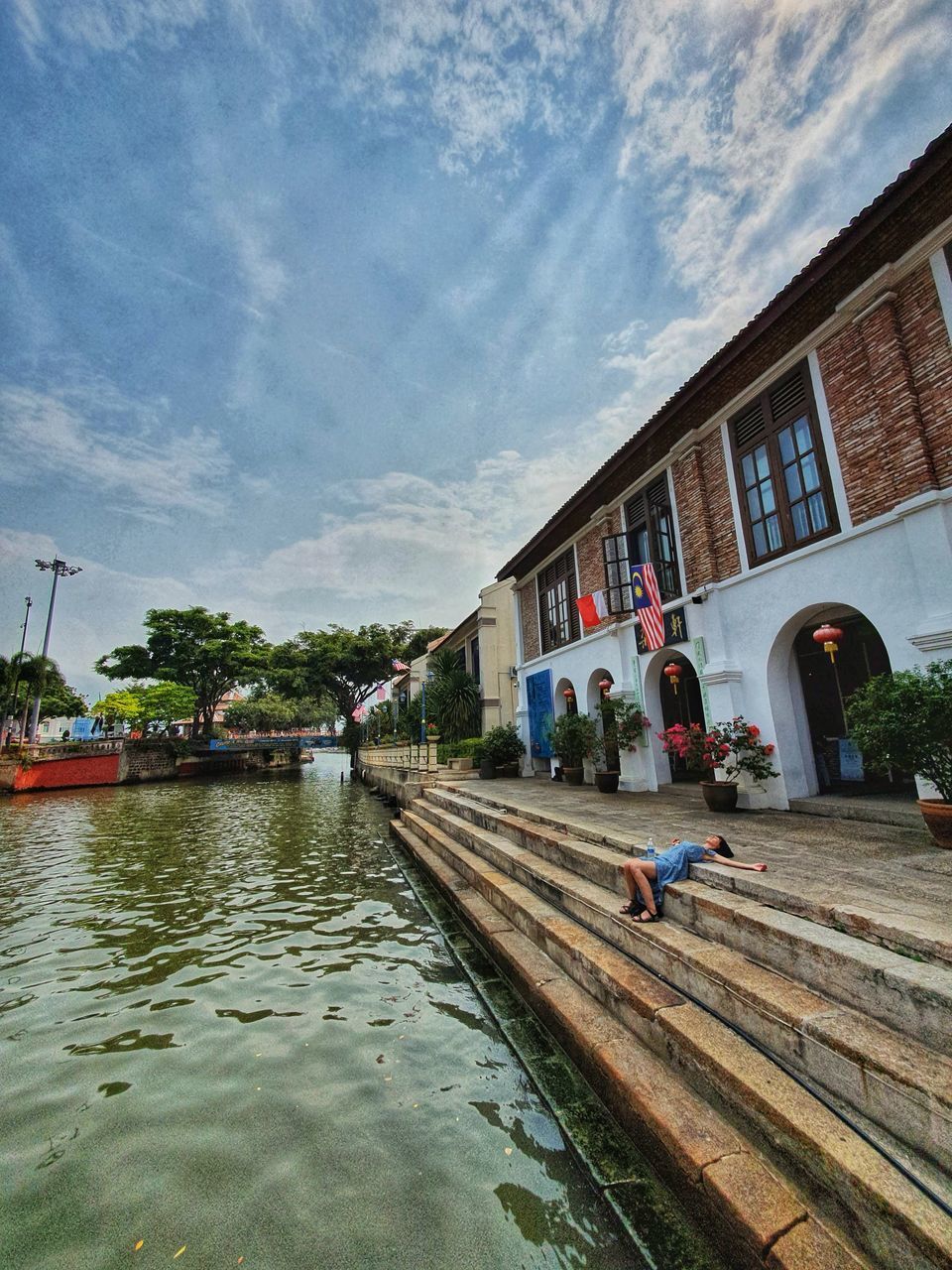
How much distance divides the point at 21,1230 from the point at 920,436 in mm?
9405

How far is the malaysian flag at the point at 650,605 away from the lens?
9.84m

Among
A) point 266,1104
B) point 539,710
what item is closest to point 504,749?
point 539,710

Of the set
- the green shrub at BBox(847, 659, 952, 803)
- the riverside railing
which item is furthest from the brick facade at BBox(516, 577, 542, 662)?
the green shrub at BBox(847, 659, 952, 803)

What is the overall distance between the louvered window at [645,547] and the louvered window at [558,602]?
6.99ft

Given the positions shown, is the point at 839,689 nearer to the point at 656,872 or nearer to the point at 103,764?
the point at 656,872

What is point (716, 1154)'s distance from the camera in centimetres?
225

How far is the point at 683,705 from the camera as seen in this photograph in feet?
40.2

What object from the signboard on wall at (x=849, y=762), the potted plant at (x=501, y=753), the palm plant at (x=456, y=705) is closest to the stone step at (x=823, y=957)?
the signboard on wall at (x=849, y=762)

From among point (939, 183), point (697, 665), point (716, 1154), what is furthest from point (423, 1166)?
point (939, 183)

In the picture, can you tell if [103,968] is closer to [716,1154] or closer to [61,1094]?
[61,1094]

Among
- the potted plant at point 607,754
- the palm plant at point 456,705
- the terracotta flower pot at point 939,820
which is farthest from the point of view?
the palm plant at point 456,705

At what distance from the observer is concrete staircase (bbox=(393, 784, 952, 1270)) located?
1877 mm

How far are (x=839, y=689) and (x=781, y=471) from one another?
12.5ft

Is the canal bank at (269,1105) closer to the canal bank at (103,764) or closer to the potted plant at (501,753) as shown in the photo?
the potted plant at (501,753)
